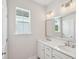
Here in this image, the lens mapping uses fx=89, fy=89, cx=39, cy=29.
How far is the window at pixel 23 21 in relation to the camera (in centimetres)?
345

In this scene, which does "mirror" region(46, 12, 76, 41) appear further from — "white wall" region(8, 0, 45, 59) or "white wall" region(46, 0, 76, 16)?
"white wall" region(8, 0, 45, 59)

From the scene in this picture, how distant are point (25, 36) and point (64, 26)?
1.60 m

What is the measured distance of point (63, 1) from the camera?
107 inches

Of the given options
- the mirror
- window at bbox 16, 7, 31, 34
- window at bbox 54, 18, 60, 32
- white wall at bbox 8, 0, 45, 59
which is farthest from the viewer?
window at bbox 16, 7, 31, 34

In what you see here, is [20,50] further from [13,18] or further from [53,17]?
[53,17]

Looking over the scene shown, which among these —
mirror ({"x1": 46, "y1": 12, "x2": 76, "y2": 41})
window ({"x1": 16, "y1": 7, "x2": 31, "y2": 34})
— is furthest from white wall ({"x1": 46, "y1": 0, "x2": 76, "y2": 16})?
window ({"x1": 16, "y1": 7, "x2": 31, "y2": 34})

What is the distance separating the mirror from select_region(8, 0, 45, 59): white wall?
55 centimetres

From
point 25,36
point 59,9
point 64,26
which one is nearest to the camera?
point 64,26

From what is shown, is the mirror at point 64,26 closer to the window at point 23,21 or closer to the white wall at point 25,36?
the white wall at point 25,36

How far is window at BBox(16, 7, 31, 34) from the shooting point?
11.3 ft

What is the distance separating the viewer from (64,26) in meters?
2.70

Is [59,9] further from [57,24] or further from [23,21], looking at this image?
[23,21]

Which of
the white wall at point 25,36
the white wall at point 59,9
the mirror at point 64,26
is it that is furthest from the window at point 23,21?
the white wall at point 59,9

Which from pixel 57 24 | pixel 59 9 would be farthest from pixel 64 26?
pixel 59 9
